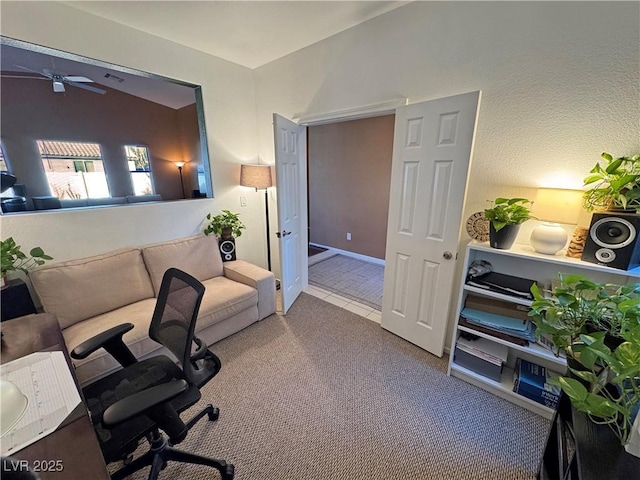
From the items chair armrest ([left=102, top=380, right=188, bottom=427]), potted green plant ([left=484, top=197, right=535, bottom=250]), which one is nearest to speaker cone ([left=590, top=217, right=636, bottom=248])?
potted green plant ([left=484, top=197, right=535, bottom=250])

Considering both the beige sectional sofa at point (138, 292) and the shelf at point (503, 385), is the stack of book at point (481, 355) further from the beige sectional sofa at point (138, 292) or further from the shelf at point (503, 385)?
the beige sectional sofa at point (138, 292)

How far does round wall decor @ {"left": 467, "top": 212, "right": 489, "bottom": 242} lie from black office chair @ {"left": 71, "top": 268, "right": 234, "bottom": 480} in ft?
5.82

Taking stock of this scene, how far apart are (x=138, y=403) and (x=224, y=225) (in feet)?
6.89

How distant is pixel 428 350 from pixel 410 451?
0.89 m

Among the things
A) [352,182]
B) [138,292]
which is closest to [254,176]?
[138,292]

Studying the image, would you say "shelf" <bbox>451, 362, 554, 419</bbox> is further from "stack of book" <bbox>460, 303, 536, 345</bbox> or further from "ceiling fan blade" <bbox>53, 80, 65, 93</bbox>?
"ceiling fan blade" <bbox>53, 80, 65, 93</bbox>

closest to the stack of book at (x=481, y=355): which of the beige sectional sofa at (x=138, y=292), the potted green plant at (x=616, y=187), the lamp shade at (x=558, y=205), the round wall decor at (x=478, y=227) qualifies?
the round wall decor at (x=478, y=227)

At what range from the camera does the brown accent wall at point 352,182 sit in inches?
158

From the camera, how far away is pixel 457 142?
1.76 m

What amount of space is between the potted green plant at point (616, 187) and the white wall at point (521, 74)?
0.16m

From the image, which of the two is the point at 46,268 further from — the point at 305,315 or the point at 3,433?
the point at 305,315

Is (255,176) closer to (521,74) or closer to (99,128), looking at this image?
(99,128)

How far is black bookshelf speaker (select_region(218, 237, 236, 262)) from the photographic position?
285cm

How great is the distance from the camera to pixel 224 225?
2830 millimetres
